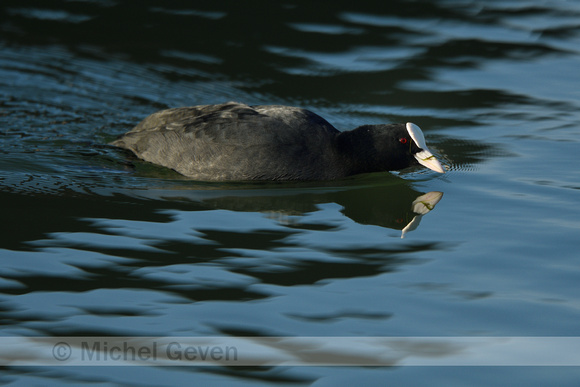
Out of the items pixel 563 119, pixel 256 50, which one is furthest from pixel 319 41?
pixel 563 119

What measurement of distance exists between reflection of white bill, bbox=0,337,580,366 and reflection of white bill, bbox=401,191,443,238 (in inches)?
72.0

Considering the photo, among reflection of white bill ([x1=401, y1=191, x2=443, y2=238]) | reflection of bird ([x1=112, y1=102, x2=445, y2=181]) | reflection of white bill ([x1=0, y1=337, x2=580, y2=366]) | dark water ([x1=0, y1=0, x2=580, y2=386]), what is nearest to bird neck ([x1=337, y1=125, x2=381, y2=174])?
reflection of bird ([x1=112, y1=102, x2=445, y2=181])

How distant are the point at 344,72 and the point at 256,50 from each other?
1404 mm

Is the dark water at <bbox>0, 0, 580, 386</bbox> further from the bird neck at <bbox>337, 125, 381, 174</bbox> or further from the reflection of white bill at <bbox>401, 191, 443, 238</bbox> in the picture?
the bird neck at <bbox>337, 125, 381, 174</bbox>

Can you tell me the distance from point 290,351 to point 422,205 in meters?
2.88

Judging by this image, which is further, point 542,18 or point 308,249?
point 542,18

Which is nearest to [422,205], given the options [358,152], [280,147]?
[358,152]

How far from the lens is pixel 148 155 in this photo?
7.73 metres

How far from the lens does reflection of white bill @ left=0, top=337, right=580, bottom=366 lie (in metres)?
3.98

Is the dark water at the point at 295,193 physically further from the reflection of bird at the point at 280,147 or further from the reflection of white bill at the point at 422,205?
the reflection of bird at the point at 280,147

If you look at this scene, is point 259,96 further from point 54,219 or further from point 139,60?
point 54,219

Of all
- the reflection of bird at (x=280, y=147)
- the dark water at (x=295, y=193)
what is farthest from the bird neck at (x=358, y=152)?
the dark water at (x=295, y=193)

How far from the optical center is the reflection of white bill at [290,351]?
157 inches

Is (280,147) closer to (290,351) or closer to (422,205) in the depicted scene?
(422,205)
